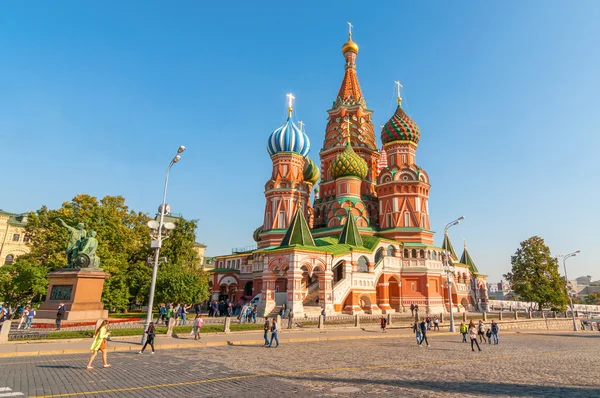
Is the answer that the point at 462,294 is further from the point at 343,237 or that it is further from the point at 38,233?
the point at 38,233

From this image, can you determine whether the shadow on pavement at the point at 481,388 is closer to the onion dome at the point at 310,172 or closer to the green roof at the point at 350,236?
the green roof at the point at 350,236

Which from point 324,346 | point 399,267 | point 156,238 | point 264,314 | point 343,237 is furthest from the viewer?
point 399,267

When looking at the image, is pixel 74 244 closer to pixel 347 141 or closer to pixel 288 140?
pixel 288 140

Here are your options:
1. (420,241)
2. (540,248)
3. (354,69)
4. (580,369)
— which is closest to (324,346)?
(580,369)

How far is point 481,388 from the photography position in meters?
9.09

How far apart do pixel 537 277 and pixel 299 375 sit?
47597mm

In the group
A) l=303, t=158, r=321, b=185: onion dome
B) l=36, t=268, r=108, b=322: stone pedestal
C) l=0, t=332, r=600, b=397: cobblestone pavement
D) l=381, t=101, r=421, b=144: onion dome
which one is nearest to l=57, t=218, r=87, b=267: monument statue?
l=36, t=268, r=108, b=322: stone pedestal

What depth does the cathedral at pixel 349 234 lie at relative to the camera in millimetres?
33312

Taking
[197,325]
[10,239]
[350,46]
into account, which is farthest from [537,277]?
[10,239]

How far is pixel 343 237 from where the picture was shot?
39031 millimetres

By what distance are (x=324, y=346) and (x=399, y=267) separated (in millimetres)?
26064

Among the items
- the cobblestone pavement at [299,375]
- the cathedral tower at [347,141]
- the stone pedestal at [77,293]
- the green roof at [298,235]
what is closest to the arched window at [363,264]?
the green roof at [298,235]

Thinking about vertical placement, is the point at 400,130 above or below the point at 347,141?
above

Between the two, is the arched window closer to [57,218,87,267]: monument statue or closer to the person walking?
the person walking
